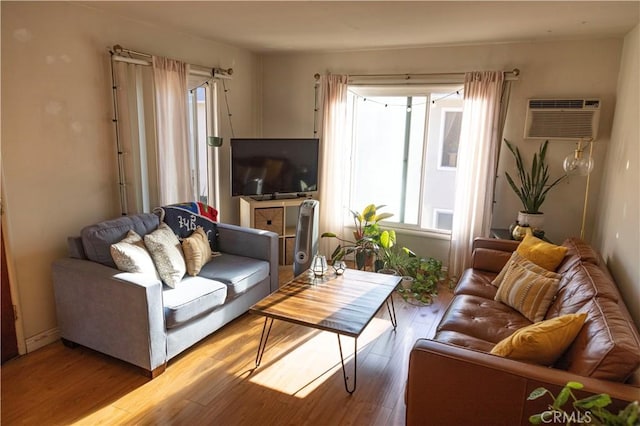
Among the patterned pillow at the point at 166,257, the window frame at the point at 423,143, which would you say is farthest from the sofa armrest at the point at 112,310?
the window frame at the point at 423,143

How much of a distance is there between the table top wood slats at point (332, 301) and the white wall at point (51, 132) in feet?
5.07

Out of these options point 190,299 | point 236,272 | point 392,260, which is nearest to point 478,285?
point 392,260

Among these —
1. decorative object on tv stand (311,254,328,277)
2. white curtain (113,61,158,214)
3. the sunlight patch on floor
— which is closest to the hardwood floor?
the sunlight patch on floor

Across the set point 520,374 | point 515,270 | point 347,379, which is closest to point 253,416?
point 347,379

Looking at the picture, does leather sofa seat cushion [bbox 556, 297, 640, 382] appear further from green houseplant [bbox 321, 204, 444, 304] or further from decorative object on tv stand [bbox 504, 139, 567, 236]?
green houseplant [bbox 321, 204, 444, 304]

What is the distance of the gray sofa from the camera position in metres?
2.47

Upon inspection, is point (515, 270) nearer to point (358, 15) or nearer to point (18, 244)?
point (358, 15)

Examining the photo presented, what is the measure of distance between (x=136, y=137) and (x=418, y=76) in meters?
2.75

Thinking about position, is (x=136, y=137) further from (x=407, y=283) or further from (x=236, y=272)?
(x=407, y=283)

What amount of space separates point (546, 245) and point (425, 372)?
167cm

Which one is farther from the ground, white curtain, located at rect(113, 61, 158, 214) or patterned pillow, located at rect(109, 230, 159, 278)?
white curtain, located at rect(113, 61, 158, 214)

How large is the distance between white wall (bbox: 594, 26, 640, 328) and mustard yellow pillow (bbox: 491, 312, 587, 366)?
59cm

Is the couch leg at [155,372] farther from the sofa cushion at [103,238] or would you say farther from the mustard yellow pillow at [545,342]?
the mustard yellow pillow at [545,342]

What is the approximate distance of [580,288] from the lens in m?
2.18
